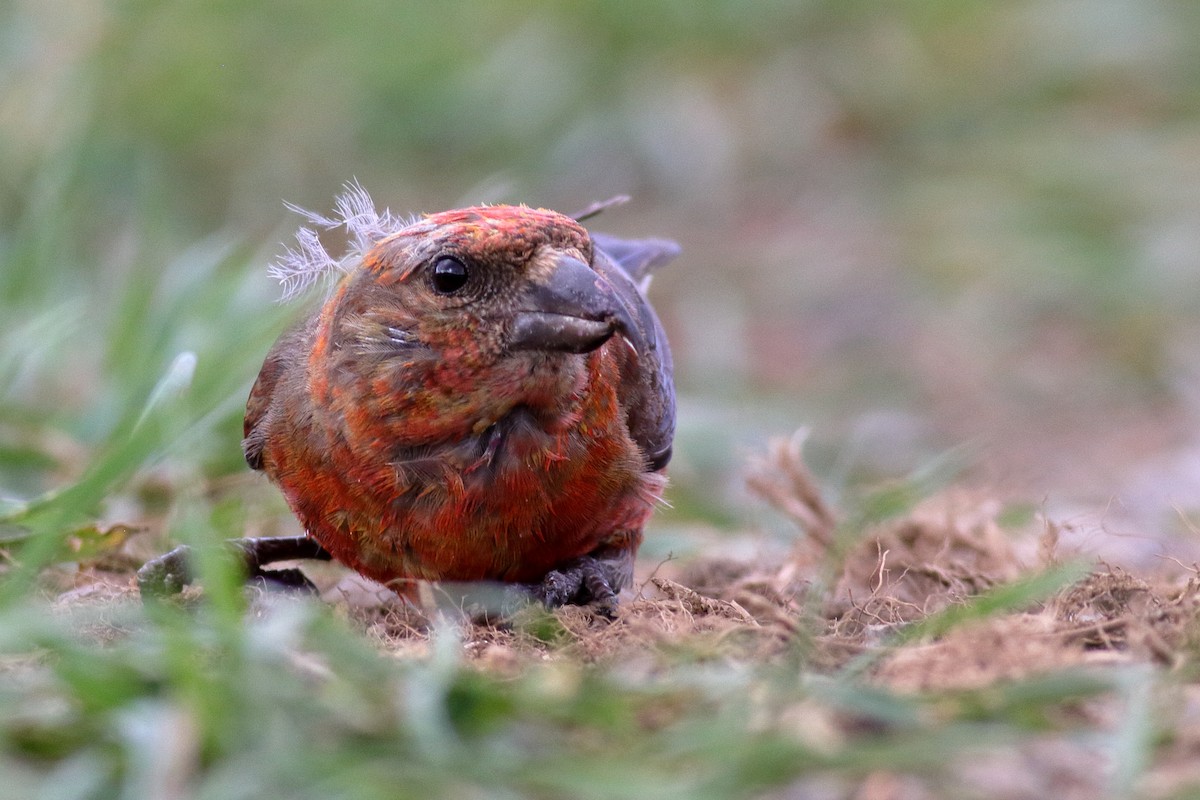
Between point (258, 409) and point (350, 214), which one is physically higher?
point (350, 214)

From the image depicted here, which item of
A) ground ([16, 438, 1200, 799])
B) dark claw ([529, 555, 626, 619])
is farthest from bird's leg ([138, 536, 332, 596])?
dark claw ([529, 555, 626, 619])

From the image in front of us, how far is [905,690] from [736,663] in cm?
31

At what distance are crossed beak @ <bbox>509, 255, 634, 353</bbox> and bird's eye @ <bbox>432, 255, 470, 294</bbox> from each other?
0.15 metres

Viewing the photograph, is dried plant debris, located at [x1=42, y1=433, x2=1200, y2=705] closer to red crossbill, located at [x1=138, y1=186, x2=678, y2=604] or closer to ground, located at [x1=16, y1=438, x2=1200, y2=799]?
ground, located at [x1=16, y1=438, x2=1200, y2=799]

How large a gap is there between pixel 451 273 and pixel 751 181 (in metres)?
7.10

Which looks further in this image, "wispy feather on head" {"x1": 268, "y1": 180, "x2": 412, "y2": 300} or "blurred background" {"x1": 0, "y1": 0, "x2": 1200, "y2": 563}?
"blurred background" {"x1": 0, "y1": 0, "x2": 1200, "y2": 563}

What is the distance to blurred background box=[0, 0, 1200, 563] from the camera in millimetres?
6105

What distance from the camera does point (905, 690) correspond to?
244 cm

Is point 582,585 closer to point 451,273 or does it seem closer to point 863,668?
point 451,273

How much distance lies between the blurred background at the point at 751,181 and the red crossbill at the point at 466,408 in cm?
169

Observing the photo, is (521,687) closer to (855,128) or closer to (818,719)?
(818,719)

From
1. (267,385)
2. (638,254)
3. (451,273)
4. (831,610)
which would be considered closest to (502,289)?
(451,273)

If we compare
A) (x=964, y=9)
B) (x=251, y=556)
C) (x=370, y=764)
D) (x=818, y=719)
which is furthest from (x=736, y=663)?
(x=964, y=9)

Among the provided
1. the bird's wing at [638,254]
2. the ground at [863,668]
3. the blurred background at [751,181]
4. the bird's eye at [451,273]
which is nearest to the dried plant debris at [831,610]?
the ground at [863,668]
